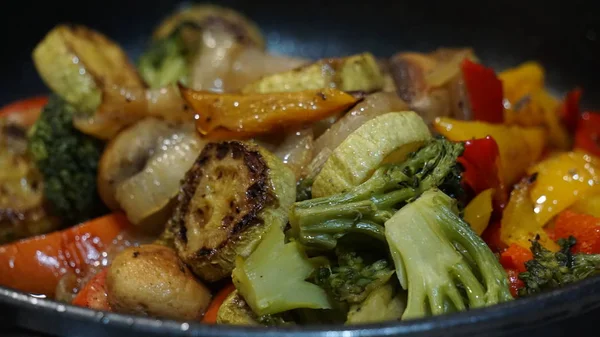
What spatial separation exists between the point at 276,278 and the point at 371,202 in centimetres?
33

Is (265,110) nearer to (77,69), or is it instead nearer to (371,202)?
(371,202)

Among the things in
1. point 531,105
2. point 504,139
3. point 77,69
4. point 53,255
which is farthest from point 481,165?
point 77,69

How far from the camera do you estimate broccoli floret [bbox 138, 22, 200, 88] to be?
3143mm

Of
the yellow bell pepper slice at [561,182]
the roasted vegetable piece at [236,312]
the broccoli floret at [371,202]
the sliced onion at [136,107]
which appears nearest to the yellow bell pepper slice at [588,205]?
the yellow bell pepper slice at [561,182]

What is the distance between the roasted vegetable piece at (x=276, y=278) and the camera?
5.27 ft

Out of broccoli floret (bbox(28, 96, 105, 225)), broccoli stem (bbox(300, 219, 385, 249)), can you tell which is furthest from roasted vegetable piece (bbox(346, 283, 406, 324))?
broccoli floret (bbox(28, 96, 105, 225))

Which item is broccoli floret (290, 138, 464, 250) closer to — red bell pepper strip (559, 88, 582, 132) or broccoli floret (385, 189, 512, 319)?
broccoli floret (385, 189, 512, 319)

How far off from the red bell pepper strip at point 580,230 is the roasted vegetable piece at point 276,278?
852mm

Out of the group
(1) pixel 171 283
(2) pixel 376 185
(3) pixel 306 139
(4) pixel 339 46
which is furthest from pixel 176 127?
(4) pixel 339 46

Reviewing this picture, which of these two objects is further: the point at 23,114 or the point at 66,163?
the point at 23,114

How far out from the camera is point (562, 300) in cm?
137

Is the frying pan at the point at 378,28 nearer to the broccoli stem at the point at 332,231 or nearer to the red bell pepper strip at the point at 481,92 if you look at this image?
the red bell pepper strip at the point at 481,92

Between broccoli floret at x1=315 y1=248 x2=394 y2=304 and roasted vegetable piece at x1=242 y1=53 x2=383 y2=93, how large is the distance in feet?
2.65

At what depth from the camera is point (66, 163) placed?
2467 millimetres
